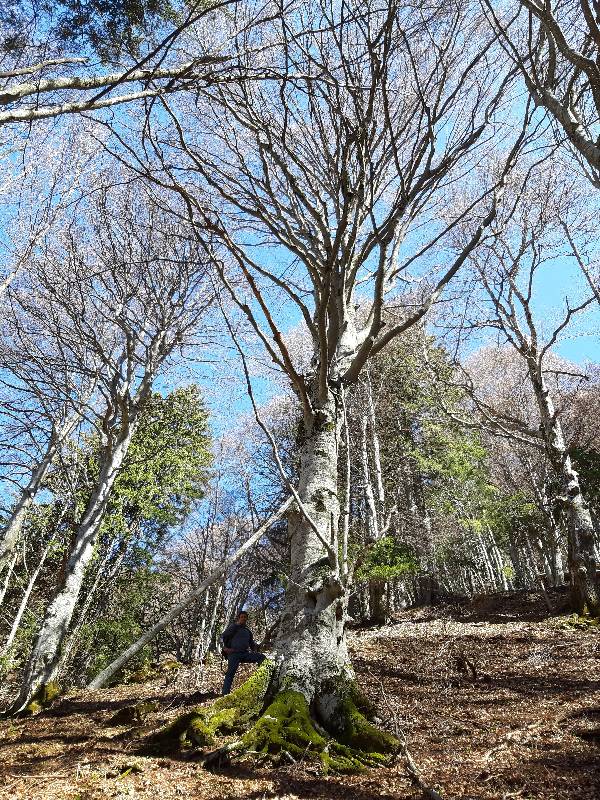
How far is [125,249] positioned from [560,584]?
1430 centimetres

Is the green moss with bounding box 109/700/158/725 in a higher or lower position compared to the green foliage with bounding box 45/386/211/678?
lower

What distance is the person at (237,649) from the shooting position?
5.38 meters

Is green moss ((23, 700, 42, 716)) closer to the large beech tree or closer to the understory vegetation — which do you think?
the understory vegetation

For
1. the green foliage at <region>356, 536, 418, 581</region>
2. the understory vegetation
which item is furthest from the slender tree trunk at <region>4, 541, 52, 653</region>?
the green foliage at <region>356, 536, 418, 581</region>

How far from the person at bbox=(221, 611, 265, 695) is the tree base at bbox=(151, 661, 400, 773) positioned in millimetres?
2551

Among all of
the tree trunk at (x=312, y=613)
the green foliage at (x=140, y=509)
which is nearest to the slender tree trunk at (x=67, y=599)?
the green foliage at (x=140, y=509)

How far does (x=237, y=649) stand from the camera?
5.53 metres

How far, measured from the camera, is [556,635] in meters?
6.74

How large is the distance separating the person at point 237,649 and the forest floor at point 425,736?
1.22 ft

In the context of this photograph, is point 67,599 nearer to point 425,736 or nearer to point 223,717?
point 223,717

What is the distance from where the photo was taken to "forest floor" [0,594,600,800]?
2016 millimetres

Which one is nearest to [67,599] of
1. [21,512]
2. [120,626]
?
[21,512]

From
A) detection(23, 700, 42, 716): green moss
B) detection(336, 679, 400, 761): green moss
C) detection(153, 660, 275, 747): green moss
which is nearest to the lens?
detection(336, 679, 400, 761): green moss

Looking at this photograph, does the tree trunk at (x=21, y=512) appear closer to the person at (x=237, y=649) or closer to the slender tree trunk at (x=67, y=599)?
the slender tree trunk at (x=67, y=599)
